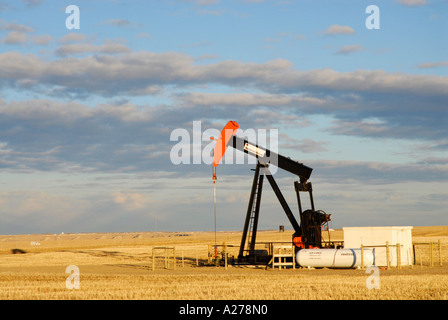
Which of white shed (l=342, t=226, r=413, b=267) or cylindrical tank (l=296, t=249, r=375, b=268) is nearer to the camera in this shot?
cylindrical tank (l=296, t=249, r=375, b=268)

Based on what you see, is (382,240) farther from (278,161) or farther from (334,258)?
(278,161)

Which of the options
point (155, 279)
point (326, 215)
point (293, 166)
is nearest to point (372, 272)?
point (326, 215)

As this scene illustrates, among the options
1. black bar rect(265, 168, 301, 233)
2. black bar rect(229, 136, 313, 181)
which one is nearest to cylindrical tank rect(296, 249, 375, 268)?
black bar rect(265, 168, 301, 233)

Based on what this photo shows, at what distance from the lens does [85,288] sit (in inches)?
922

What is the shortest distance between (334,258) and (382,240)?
3.82 meters

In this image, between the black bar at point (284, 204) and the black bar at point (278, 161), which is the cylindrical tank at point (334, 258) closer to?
the black bar at point (284, 204)

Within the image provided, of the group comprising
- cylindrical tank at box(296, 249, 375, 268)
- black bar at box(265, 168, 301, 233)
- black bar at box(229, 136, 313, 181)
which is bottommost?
cylindrical tank at box(296, 249, 375, 268)

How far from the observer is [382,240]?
115 feet

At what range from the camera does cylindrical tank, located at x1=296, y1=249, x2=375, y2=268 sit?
32.8 meters

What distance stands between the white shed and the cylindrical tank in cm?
114

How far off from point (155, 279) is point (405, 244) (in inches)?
629

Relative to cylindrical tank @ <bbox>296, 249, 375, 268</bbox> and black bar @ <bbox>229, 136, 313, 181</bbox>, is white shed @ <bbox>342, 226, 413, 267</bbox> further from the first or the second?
black bar @ <bbox>229, 136, 313, 181</bbox>
